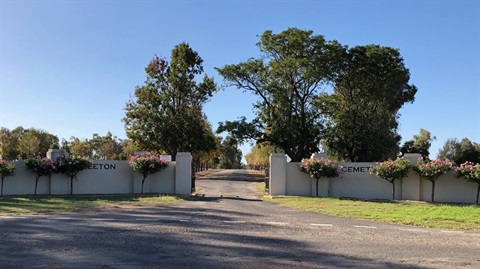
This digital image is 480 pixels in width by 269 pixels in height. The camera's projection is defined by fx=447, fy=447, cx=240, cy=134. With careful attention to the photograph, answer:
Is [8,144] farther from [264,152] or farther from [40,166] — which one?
[40,166]

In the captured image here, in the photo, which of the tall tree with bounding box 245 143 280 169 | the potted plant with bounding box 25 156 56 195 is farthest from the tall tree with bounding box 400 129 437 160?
the potted plant with bounding box 25 156 56 195

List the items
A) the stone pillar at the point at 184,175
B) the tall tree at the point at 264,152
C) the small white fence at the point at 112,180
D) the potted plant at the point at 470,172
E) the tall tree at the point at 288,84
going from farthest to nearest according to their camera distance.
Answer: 1. the tall tree at the point at 264,152
2. the tall tree at the point at 288,84
3. the stone pillar at the point at 184,175
4. the small white fence at the point at 112,180
5. the potted plant at the point at 470,172

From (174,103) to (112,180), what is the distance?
17.3 m

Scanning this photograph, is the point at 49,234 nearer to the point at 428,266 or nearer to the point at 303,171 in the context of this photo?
the point at 428,266

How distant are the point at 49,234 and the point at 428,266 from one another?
7285mm

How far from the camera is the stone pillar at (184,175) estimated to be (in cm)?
2208

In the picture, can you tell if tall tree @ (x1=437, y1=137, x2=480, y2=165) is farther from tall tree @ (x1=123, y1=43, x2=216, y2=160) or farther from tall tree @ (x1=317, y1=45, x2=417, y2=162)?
tall tree @ (x1=123, y1=43, x2=216, y2=160)

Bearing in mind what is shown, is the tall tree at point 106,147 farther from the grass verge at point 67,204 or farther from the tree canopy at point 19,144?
the grass verge at point 67,204

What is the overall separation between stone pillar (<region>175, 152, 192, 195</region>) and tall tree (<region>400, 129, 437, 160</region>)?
44754mm

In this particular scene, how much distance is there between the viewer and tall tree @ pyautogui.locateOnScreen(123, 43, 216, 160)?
37688 mm

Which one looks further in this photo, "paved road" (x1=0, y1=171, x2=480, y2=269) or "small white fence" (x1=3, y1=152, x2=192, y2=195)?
"small white fence" (x1=3, y1=152, x2=192, y2=195)

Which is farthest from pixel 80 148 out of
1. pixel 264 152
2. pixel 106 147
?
pixel 264 152

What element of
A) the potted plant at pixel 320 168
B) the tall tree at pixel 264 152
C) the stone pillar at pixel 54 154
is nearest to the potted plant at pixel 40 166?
the stone pillar at pixel 54 154

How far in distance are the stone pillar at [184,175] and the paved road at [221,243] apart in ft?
29.0
